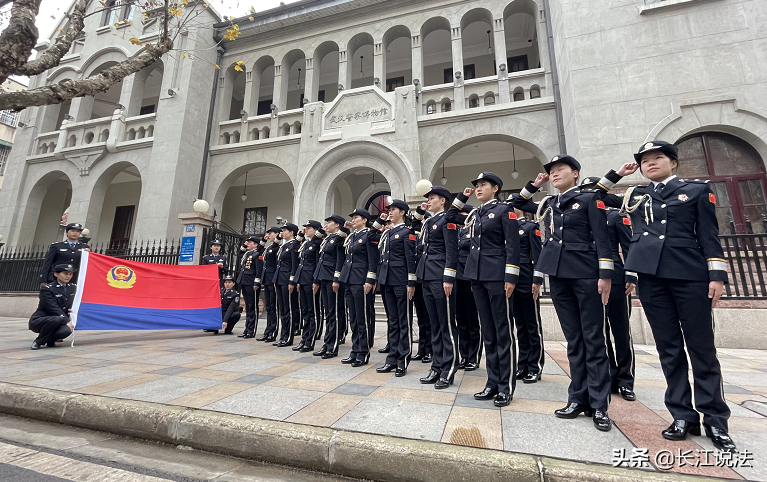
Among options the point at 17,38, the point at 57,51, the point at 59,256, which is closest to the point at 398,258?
the point at 17,38

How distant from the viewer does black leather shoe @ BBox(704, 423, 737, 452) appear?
233cm

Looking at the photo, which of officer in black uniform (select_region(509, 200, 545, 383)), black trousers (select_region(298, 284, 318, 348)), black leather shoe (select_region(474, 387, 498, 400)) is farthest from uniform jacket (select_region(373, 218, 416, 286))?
black trousers (select_region(298, 284, 318, 348))

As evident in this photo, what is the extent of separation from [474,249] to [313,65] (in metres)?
14.2

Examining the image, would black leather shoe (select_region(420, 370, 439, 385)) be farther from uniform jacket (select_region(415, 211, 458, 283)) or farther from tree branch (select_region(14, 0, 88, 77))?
tree branch (select_region(14, 0, 88, 77))

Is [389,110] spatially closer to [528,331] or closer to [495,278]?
[528,331]

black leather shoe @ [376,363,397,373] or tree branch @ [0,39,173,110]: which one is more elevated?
tree branch @ [0,39,173,110]

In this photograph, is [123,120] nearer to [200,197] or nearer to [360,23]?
[200,197]

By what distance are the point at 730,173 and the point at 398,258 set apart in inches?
409

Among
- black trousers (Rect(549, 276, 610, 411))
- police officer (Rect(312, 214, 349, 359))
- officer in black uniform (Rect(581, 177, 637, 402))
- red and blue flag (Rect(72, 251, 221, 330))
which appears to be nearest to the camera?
black trousers (Rect(549, 276, 610, 411))

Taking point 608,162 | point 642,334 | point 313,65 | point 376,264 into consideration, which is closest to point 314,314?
point 376,264

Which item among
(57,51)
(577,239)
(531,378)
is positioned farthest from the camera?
(57,51)

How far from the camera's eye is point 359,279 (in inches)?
215

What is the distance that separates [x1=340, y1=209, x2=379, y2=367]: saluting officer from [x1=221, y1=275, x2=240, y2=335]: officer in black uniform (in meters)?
4.71

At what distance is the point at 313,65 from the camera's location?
15.1 meters
